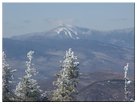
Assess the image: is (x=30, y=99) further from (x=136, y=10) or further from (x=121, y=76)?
(x=121, y=76)

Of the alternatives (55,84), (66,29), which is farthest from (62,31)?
(55,84)

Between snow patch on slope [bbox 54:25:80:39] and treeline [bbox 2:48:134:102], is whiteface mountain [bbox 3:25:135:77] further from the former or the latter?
treeline [bbox 2:48:134:102]

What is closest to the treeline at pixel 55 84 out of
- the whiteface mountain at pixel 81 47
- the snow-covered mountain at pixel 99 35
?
the whiteface mountain at pixel 81 47

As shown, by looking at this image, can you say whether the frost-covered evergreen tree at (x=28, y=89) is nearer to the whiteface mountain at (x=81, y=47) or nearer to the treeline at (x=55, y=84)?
the treeline at (x=55, y=84)

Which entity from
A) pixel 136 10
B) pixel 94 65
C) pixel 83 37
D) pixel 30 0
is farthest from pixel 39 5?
pixel 94 65

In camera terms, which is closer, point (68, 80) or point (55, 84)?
point (68, 80)

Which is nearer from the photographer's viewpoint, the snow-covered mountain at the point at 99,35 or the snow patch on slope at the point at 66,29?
the snow-covered mountain at the point at 99,35

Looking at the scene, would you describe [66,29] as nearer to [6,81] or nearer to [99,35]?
[99,35]
